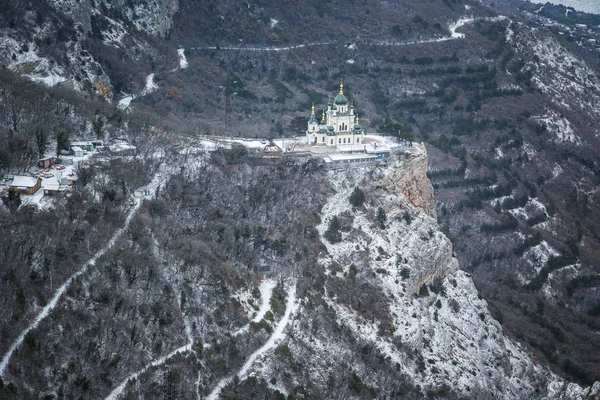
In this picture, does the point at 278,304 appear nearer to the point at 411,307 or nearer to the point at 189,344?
the point at 189,344

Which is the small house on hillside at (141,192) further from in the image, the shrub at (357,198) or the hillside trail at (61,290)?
the shrub at (357,198)

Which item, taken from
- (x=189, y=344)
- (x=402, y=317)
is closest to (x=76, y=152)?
(x=189, y=344)

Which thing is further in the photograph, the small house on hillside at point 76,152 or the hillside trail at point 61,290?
the small house on hillside at point 76,152

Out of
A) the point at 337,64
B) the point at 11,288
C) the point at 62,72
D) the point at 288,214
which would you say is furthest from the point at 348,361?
the point at 337,64

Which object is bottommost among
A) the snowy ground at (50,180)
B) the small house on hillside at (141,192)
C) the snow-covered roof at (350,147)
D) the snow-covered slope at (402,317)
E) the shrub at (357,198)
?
the snow-covered slope at (402,317)

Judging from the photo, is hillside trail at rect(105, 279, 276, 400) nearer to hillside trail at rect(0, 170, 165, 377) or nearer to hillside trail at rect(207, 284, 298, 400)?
hillside trail at rect(207, 284, 298, 400)

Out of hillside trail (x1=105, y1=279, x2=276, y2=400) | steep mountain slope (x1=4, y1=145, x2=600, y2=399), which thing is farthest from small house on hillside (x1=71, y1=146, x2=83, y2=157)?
hillside trail (x1=105, y1=279, x2=276, y2=400)

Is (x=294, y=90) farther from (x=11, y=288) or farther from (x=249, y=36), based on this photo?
(x=11, y=288)

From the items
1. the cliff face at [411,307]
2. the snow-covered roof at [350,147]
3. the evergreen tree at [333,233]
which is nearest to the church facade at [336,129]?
the snow-covered roof at [350,147]
